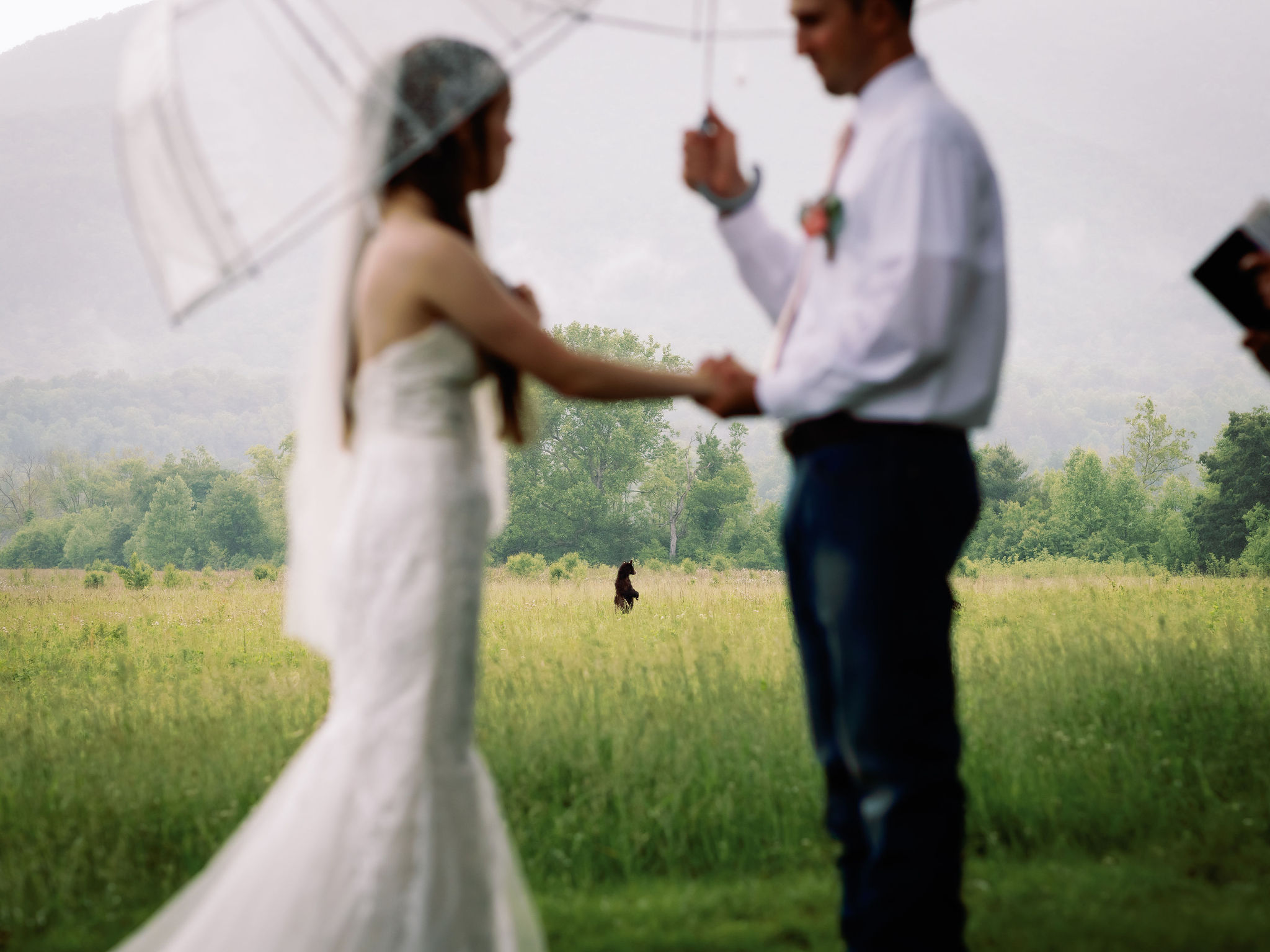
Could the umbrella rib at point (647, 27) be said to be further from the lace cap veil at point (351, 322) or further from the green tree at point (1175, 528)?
the green tree at point (1175, 528)

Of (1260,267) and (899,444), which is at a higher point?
(1260,267)

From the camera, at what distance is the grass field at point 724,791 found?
4.10 m

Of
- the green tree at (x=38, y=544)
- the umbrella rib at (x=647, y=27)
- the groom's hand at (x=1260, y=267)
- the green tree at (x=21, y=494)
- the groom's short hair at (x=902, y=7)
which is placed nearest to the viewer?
the umbrella rib at (x=647, y=27)

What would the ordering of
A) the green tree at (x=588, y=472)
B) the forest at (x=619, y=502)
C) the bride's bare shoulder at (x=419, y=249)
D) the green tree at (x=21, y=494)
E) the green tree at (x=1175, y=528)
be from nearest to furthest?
the bride's bare shoulder at (x=419, y=249) < the green tree at (x=1175, y=528) < the forest at (x=619, y=502) < the green tree at (x=588, y=472) < the green tree at (x=21, y=494)

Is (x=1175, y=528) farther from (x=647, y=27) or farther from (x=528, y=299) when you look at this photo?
(x=528, y=299)

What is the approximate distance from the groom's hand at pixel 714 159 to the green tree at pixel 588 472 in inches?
2270

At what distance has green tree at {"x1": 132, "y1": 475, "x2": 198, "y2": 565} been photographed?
62.8 m

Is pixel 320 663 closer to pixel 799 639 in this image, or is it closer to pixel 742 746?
pixel 742 746

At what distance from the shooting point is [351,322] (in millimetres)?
2680

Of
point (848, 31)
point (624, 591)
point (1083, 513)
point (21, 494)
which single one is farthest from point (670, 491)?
point (848, 31)

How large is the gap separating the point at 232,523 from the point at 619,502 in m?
24.7

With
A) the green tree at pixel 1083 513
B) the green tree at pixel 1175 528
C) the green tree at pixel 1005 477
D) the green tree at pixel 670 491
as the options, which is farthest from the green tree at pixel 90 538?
the green tree at pixel 1175 528

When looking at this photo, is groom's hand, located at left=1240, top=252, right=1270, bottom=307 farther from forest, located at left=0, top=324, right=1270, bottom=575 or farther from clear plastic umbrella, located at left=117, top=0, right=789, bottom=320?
forest, located at left=0, top=324, right=1270, bottom=575

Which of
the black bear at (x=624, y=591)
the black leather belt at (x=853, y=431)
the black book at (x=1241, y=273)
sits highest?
the black book at (x=1241, y=273)
